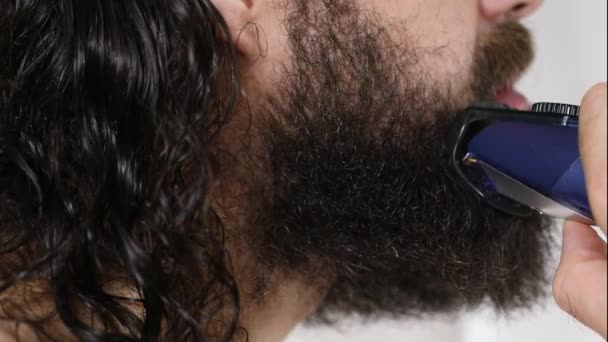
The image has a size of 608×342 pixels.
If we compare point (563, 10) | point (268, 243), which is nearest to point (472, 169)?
point (268, 243)

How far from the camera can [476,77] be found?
3.29ft

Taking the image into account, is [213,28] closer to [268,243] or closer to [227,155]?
[227,155]

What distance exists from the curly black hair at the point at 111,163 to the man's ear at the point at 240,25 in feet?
0.05

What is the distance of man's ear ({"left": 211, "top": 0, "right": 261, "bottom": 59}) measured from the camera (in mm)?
891

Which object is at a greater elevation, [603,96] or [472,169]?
[603,96]

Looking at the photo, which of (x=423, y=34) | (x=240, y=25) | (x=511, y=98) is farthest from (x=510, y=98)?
(x=240, y=25)

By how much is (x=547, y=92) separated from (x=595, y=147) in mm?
1111

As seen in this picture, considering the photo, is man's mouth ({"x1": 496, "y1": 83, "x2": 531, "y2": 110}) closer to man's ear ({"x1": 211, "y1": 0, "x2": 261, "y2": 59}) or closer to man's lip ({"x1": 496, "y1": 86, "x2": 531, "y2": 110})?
man's lip ({"x1": 496, "y1": 86, "x2": 531, "y2": 110})

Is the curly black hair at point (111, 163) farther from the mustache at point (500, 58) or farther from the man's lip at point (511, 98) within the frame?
the man's lip at point (511, 98)

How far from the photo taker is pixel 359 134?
946 millimetres

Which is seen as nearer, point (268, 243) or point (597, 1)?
point (268, 243)

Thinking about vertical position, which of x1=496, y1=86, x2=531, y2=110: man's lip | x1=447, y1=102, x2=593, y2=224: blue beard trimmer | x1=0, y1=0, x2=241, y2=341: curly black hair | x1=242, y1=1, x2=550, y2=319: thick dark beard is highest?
x1=496, y1=86, x2=531, y2=110: man's lip

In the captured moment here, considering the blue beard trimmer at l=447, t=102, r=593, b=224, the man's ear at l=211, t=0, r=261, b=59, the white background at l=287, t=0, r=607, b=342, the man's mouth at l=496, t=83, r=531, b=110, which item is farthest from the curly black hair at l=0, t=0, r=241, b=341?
the white background at l=287, t=0, r=607, b=342

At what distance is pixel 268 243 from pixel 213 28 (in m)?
0.29
